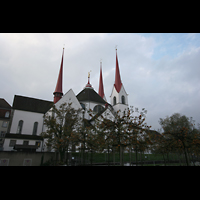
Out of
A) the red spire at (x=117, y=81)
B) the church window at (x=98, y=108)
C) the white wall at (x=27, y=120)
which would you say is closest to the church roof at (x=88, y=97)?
the church window at (x=98, y=108)

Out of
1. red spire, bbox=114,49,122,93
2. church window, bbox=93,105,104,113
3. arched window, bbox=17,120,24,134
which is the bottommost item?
arched window, bbox=17,120,24,134

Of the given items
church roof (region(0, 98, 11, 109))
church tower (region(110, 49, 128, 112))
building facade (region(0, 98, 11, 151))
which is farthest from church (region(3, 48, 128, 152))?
church roof (region(0, 98, 11, 109))

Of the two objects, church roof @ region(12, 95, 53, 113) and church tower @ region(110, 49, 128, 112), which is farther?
church tower @ region(110, 49, 128, 112)

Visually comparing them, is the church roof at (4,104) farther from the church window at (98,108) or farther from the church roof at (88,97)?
the church window at (98,108)

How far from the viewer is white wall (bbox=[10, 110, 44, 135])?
28328mm

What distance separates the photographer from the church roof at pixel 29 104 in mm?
30956

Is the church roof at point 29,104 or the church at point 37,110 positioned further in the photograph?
the church roof at point 29,104

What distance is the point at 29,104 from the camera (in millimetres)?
33000

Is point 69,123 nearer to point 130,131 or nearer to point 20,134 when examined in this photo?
point 130,131

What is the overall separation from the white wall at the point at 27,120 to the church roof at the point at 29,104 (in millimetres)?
956

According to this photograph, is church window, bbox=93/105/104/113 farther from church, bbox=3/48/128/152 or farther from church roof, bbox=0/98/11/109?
church roof, bbox=0/98/11/109
